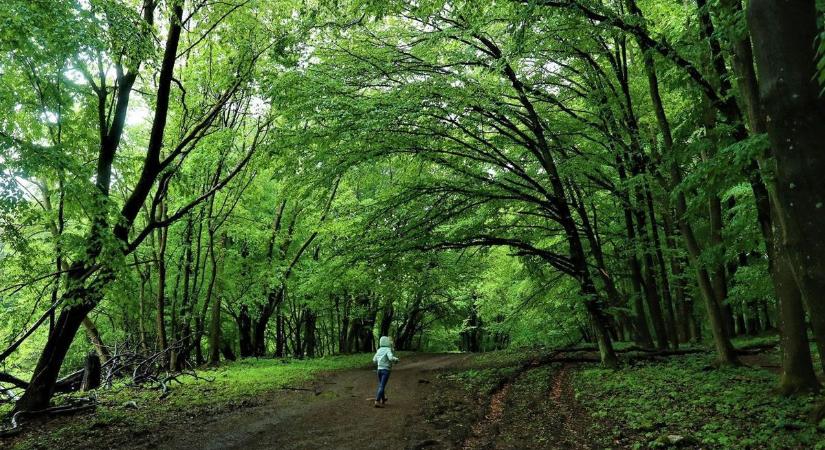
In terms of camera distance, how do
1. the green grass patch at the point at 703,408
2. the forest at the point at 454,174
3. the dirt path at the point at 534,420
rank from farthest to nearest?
the dirt path at the point at 534,420 → the forest at the point at 454,174 → the green grass patch at the point at 703,408

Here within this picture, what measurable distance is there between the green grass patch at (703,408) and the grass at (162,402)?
7.77 meters

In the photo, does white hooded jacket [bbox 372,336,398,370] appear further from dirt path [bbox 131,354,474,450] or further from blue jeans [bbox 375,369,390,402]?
dirt path [bbox 131,354,474,450]

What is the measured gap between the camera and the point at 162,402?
1078 centimetres

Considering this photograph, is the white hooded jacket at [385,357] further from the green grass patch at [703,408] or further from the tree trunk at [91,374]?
the tree trunk at [91,374]

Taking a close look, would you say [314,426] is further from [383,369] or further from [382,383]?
[383,369]

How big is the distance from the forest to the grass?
10cm

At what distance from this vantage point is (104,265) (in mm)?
8305

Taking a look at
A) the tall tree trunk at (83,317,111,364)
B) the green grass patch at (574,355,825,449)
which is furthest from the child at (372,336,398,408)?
the tall tree trunk at (83,317,111,364)

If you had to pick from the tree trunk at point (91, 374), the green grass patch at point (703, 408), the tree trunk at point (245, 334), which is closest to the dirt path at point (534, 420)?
the green grass patch at point (703, 408)

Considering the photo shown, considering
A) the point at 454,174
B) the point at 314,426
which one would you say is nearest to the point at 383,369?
the point at 314,426

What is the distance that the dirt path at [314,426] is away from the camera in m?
7.09

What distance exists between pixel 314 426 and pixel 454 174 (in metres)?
7.86

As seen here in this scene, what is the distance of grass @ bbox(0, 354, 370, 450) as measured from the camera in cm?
794

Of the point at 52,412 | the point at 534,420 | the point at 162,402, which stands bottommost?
the point at 534,420
